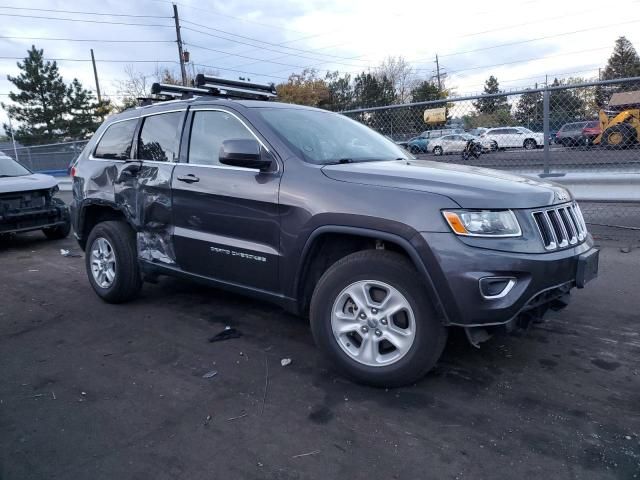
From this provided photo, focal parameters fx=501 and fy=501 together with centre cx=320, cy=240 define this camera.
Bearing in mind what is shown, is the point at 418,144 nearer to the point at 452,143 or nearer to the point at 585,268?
the point at 452,143

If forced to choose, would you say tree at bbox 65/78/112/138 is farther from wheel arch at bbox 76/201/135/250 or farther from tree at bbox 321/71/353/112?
wheel arch at bbox 76/201/135/250

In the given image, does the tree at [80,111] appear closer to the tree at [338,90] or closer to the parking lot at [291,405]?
the tree at [338,90]

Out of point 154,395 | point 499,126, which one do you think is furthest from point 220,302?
point 499,126

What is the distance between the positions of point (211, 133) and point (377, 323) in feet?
6.71

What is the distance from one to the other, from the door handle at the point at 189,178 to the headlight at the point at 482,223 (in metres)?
2.04

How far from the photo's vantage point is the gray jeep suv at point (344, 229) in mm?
2760

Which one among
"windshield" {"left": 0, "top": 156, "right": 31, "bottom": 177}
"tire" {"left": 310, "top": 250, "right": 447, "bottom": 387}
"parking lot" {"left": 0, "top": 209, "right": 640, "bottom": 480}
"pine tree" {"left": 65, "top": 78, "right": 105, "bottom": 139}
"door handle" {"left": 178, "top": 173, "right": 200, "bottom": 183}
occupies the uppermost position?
"pine tree" {"left": 65, "top": 78, "right": 105, "bottom": 139}

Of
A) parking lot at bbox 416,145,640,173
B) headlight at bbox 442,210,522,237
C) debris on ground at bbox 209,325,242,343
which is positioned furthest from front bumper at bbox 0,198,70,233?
headlight at bbox 442,210,522,237

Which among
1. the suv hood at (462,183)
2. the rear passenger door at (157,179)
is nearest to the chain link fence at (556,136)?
the suv hood at (462,183)

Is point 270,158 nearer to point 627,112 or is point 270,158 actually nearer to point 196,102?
point 196,102

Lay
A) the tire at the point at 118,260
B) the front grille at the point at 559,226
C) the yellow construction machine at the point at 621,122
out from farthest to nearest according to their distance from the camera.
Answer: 1. the yellow construction machine at the point at 621,122
2. the tire at the point at 118,260
3. the front grille at the point at 559,226

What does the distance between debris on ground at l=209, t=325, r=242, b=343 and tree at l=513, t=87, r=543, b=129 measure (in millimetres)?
5252

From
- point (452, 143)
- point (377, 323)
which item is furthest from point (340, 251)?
point (452, 143)

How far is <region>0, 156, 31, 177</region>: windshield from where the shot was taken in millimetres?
8336
